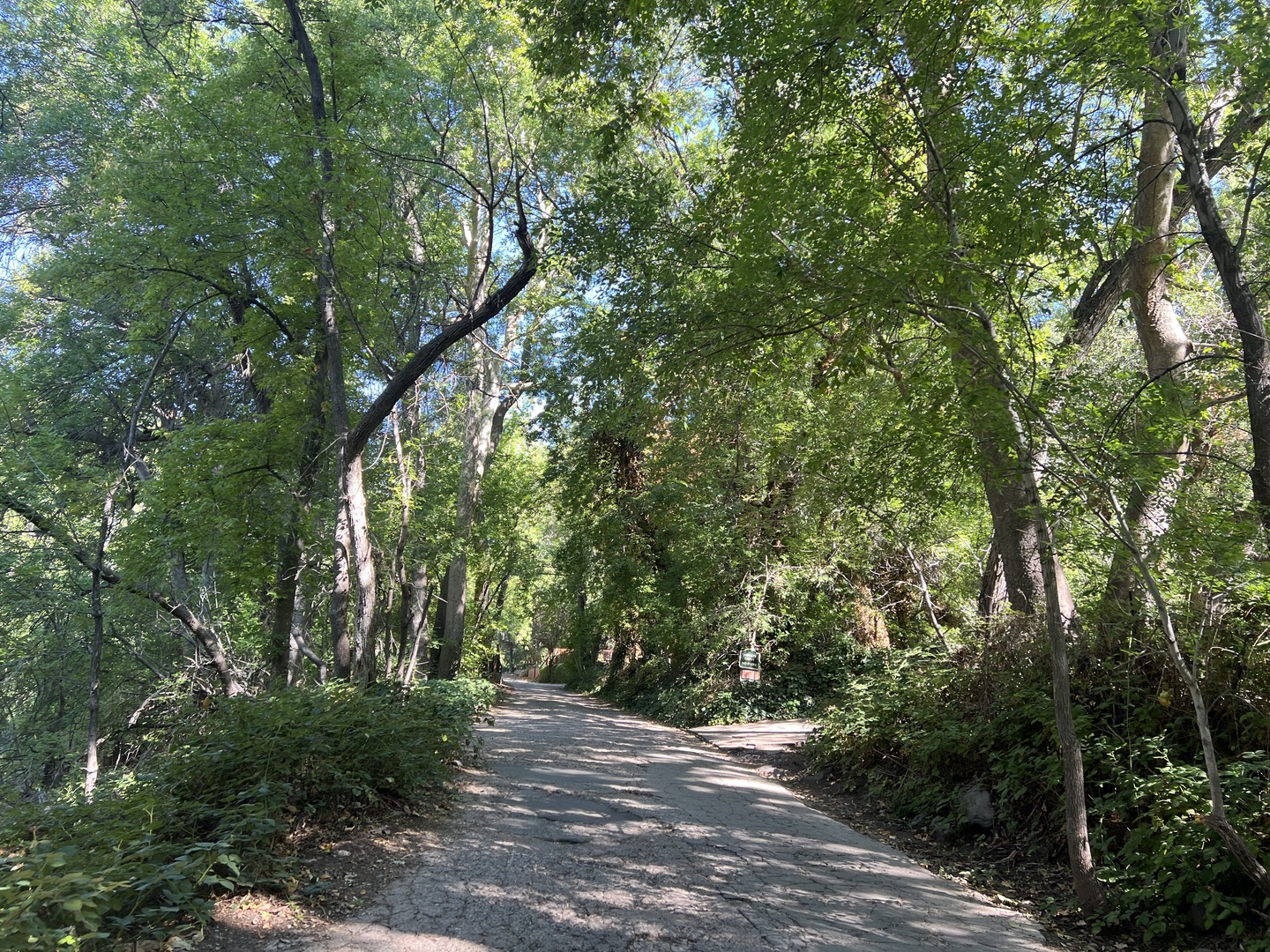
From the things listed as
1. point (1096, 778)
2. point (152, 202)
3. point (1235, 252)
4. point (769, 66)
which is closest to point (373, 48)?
point (152, 202)

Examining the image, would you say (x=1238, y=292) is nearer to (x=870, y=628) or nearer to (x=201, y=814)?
(x=201, y=814)

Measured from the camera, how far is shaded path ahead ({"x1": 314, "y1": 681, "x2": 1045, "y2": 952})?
396 centimetres

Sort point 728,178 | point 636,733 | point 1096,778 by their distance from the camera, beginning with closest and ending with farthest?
point 1096,778 → point 728,178 → point 636,733

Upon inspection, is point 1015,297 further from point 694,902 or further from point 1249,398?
point 694,902

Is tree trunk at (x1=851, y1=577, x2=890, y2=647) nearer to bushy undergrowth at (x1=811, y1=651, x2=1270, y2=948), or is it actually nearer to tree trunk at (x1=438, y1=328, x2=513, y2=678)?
bushy undergrowth at (x1=811, y1=651, x2=1270, y2=948)

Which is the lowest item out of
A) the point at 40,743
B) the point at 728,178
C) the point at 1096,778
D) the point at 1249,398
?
the point at 40,743

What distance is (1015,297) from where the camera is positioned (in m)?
6.30

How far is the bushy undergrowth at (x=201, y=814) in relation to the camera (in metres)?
3.06

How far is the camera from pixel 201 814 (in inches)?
172

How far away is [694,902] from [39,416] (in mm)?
13676

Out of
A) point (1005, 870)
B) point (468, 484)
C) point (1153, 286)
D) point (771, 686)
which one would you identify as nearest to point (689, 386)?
point (1153, 286)

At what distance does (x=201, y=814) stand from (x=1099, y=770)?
624cm

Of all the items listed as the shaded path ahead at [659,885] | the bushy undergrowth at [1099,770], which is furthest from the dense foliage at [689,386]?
the shaded path ahead at [659,885]

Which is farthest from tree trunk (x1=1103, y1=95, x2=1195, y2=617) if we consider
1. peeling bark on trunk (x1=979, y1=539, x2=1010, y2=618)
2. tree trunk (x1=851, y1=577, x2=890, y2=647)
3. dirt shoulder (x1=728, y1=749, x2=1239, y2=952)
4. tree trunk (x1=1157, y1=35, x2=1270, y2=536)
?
tree trunk (x1=851, y1=577, x2=890, y2=647)
